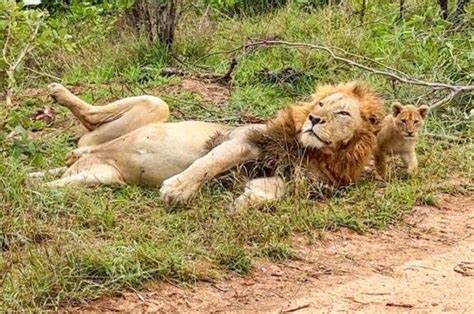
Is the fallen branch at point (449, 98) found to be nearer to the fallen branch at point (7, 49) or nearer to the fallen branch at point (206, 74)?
the fallen branch at point (206, 74)

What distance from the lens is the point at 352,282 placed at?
440 cm

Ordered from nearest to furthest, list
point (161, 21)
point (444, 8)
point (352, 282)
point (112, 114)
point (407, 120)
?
point (352, 282), point (407, 120), point (112, 114), point (161, 21), point (444, 8)

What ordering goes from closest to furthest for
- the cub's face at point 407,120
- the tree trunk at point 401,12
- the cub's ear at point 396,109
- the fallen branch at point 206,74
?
the cub's face at point 407,120
the cub's ear at point 396,109
the fallen branch at point 206,74
the tree trunk at point 401,12

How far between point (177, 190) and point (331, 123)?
100 centimetres

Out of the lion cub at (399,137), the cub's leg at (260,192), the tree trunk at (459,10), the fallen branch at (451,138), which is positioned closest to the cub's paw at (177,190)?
the cub's leg at (260,192)

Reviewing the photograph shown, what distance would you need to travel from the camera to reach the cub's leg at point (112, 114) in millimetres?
6062

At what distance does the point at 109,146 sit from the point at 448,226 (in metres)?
2.13

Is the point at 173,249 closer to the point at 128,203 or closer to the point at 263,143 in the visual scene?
the point at 128,203

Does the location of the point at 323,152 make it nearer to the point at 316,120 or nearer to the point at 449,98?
the point at 316,120

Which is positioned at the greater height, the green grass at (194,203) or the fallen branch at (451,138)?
the green grass at (194,203)

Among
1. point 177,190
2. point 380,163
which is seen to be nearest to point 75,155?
point 177,190

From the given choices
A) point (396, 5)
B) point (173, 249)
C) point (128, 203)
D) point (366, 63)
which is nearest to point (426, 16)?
point (366, 63)

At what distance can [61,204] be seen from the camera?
5172 millimetres

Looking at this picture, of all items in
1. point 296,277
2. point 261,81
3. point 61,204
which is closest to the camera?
point 296,277
